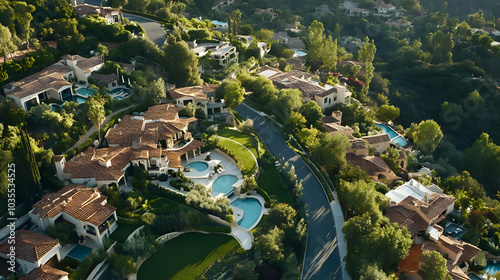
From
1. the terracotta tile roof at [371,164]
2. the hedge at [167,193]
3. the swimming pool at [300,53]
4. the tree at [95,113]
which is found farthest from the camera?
the swimming pool at [300,53]

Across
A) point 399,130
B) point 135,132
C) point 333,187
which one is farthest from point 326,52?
point 135,132

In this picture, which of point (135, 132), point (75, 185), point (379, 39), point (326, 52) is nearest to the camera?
point (75, 185)

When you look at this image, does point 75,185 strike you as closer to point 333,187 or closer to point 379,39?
point 333,187

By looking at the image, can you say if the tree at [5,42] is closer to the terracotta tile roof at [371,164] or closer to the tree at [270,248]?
the tree at [270,248]

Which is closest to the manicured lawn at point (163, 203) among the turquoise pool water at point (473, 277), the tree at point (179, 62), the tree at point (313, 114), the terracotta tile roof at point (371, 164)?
the terracotta tile roof at point (371, 164)

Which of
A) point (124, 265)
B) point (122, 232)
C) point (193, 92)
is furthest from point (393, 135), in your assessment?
point (124, 265)

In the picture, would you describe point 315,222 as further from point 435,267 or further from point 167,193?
point 167,193

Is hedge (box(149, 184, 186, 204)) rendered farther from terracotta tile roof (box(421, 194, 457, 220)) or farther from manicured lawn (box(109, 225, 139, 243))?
terracotta tile roof (box(421, 194, 457, 220))

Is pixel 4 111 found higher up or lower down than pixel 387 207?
higher up
